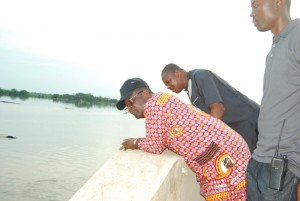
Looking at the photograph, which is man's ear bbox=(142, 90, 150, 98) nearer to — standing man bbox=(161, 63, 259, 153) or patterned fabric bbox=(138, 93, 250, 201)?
patterned fabric bbox=(138, 93, 250, 201)

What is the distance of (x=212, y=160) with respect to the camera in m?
2.26

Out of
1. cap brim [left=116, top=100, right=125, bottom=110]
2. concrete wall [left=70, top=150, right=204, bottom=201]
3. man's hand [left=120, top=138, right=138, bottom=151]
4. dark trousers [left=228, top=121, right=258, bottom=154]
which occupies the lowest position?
concrete wall [left=70, top=150, right=204, bottom=201]

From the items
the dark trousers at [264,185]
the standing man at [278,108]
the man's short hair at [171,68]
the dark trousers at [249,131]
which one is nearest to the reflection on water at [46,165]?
the man's short hair at [171,68]

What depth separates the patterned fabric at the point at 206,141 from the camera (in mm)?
2238

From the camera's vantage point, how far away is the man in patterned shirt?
7.34 feet

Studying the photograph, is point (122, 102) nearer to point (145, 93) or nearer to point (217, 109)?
point (145, 93)

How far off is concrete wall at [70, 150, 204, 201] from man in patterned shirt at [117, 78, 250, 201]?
19 centimetres

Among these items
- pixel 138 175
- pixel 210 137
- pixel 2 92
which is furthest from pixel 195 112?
pixel 2 92

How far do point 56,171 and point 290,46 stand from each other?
27670 millimetres

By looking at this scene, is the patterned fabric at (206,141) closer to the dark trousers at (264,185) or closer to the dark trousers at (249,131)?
the dark trousers at (264,185)

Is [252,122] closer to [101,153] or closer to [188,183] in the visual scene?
[188,183]

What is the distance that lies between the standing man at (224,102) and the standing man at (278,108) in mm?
1101

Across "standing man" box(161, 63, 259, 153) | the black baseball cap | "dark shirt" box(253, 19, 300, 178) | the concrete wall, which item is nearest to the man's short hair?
"standing man" box(161, 63, 259, 153)

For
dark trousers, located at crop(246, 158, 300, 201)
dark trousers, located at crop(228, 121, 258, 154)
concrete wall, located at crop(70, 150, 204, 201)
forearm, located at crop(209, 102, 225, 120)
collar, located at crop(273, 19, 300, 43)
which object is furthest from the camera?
dark trousers, located at crop(228, 121, 258, 154)
